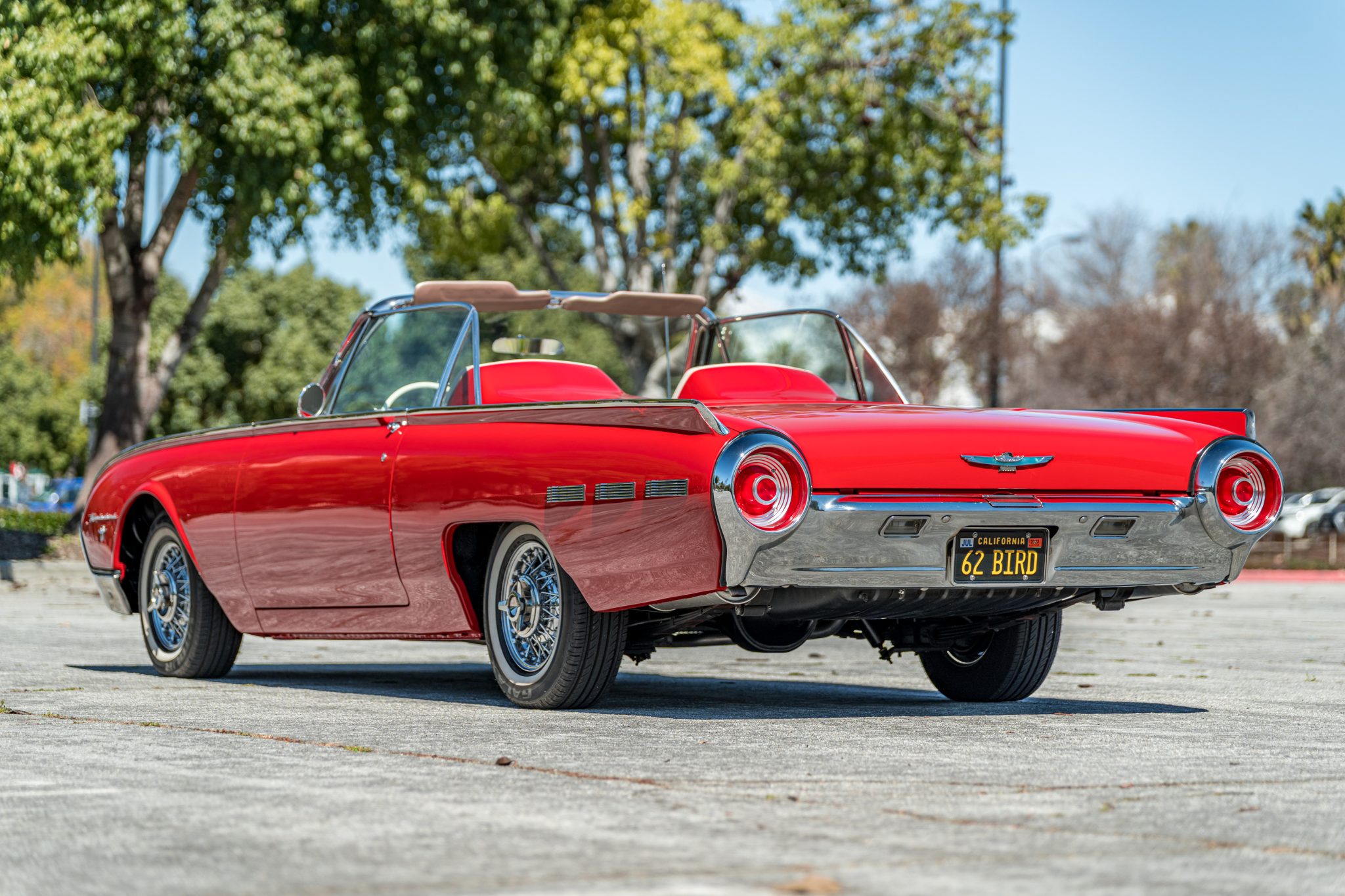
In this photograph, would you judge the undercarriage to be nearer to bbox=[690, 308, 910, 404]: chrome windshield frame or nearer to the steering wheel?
bbox=[690, 308, 910, 404]: chrome windshield frame

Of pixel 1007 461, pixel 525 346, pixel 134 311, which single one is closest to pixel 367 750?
pixel 1007 461

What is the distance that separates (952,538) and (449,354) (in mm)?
2718

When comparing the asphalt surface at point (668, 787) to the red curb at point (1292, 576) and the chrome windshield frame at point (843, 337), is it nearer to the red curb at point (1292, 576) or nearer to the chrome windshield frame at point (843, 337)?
the chrome windshield frame at point (843, 337)

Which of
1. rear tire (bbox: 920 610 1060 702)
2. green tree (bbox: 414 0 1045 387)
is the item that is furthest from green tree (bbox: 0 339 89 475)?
rear tire (bbox: 920 610 1060 702)

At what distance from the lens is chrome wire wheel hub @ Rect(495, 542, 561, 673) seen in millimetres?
7008

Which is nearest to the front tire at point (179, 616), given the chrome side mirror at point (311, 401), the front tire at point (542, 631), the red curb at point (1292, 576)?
the chrome side mirror at point (311, 401)

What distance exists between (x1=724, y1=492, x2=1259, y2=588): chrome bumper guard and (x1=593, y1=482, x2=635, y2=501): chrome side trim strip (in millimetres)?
470

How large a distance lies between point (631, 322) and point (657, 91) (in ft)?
62.8

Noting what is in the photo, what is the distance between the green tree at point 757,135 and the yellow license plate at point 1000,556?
20462 mm

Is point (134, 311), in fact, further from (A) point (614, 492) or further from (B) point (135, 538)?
(A) point (614, 492)

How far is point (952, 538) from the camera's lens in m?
6.44

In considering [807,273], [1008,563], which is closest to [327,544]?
[1008,563]

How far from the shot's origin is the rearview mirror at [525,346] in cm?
828

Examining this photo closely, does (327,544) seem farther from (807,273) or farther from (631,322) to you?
(807,273)
